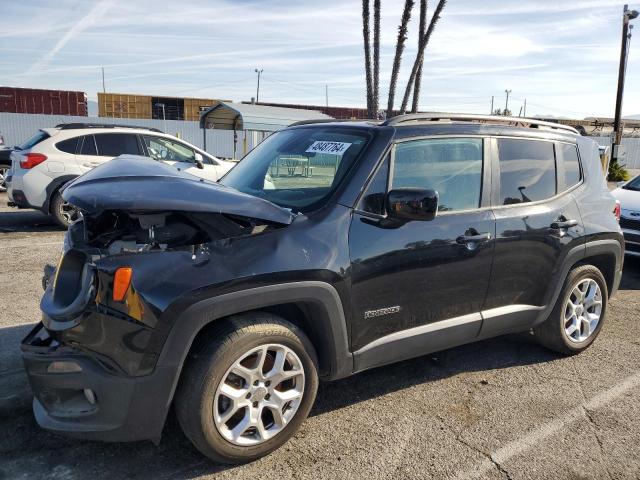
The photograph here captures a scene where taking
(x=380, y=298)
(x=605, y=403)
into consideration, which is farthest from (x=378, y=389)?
(x=605, y=403)

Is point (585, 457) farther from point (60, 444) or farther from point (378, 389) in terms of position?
point (60, 444)

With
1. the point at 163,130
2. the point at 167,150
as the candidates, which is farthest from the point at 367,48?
the point at 163,130

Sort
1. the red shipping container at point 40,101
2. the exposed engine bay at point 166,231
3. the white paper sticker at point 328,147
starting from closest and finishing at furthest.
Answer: the exposed engine bay at point 166,231 < the white paper sticker at point 328,147 < the red shipping container at point 40,101

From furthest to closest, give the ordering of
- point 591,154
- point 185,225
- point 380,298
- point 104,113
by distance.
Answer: point 104,113
point 591,154
point 380,298
point 185,225

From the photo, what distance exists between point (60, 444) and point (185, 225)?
1449mm

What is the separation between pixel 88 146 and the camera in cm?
965

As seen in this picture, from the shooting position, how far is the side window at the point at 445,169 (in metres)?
3.38

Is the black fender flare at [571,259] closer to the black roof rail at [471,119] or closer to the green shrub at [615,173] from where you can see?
the black roof rail at [471,119]

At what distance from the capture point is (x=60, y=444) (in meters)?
2.98

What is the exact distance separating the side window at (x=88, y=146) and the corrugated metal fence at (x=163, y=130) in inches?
640

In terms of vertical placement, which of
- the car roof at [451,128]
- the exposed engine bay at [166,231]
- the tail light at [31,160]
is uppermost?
the car roof at [451,128]

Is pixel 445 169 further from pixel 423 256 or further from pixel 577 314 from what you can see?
pixel 577 314

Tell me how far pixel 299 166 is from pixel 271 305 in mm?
1150

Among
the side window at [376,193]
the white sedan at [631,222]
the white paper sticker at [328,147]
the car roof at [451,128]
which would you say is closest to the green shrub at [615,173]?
the white sedan at [631,222]
